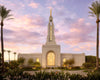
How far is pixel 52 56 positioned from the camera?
33062mm

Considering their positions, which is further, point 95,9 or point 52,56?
point 52,56

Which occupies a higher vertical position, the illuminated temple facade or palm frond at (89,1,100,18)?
palm frond at (89,1,100,18)

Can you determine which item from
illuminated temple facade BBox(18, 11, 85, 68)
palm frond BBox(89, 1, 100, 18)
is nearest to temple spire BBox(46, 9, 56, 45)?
illuminated temple facade BBox(18, 11, 85, 68)

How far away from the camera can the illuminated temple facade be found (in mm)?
32250

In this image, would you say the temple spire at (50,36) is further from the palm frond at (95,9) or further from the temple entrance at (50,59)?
the palm frond at (95,9)

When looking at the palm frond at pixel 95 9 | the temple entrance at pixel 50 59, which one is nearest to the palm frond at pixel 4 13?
the palm frond at pixel 95 9

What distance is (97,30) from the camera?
742 inches

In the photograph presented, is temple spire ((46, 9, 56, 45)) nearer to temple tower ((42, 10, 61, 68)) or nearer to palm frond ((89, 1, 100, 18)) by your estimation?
temple tower ((42, 10, 61, 68))

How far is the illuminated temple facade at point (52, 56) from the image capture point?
106 ft

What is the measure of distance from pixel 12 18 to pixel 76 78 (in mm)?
14684

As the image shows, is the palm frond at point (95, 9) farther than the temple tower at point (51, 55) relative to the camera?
No

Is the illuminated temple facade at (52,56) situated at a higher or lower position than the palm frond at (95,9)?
lower

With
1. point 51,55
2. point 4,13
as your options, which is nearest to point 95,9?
point 4,13

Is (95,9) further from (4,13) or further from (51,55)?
(51,55)
